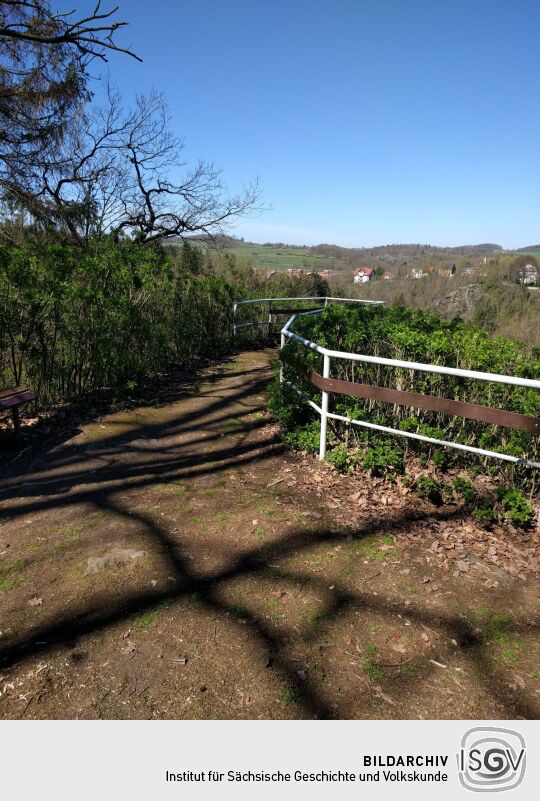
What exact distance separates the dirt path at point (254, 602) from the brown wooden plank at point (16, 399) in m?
1.03

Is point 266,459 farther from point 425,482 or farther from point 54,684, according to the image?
point 54,684

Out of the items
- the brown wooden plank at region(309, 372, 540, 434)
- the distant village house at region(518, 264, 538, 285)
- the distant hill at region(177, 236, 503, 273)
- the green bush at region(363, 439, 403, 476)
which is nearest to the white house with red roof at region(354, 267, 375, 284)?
the distant hill at region(177, 236, 503, 273)

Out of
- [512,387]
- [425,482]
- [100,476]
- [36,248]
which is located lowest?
[100,476]

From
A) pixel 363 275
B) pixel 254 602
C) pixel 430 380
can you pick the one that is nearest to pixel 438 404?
pixel 430 380

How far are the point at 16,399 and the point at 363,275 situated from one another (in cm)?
2930

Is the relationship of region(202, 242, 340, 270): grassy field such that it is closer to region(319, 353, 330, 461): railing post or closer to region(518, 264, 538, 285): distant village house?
region(518, 264, 538, 285): distant village house

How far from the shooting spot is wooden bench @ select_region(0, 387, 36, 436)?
5.66m

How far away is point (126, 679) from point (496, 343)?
3996 millimetres

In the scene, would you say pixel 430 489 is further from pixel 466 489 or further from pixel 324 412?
pixel 324 412

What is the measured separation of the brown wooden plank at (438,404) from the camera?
139 inches

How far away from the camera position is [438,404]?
3979 millimetres

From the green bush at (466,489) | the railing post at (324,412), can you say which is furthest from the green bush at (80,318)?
the green bush at (466,489)

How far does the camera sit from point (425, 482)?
4109 mm

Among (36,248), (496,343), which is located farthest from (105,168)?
(496,343)
